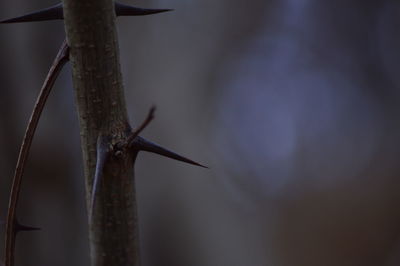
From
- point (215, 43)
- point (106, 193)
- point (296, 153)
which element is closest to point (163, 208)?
point (296, 153)

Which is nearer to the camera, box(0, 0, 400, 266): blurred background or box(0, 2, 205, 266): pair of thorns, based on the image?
box(0, 2, 205, 266): pair of thorns

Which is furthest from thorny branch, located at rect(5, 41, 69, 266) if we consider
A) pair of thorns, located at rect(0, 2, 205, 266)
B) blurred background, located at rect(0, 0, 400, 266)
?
blurred background, located at rect(0, 0, 400, 266)

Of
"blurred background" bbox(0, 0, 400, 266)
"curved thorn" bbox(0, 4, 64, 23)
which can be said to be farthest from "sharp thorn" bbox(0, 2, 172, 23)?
"blurred background" bbox(0, 0, 400, 266)

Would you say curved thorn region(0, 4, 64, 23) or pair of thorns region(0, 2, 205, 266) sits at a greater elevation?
curved thorn region(0, 4, 64, 23)

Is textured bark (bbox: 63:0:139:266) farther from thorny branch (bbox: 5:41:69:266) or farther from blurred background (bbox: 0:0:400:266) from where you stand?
blurred background (bbox: 0:0:400:266)

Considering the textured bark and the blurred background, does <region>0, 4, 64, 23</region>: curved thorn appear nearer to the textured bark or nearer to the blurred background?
the textured bark

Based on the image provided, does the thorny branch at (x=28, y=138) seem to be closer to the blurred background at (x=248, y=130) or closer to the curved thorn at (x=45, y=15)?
the curved thorn at (x=45, y=15)
